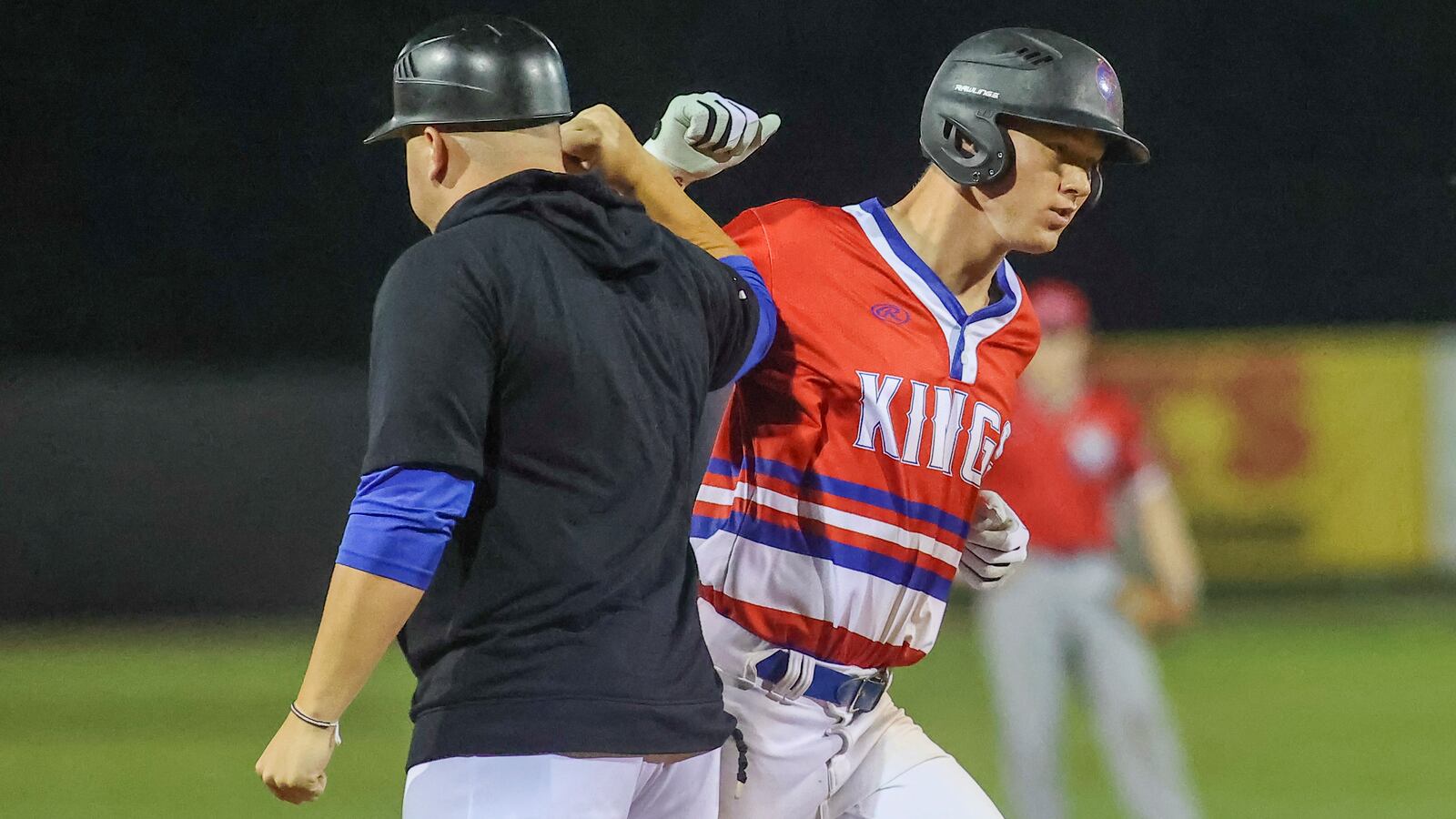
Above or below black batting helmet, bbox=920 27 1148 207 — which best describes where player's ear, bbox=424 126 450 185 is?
above

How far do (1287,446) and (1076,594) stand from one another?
591 centimetres

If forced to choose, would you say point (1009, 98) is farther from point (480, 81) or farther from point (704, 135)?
point (480, 81)

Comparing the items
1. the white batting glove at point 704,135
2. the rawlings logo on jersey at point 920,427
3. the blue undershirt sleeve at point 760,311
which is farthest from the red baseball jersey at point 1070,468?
the blue undershirt sleeve at point 760,311

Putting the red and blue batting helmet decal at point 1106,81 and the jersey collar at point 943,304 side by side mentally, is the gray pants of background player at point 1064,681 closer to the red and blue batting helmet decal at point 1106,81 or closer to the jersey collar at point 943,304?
the jersey collar at point 943,304

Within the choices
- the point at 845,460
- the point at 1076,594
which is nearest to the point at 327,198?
the point at 1076,594

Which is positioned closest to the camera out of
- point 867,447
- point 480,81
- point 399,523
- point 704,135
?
point 399,523

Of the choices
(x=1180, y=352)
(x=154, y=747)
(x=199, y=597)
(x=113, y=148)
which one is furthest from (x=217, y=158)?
(x=1180, y=352)

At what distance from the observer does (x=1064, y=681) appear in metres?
5.95

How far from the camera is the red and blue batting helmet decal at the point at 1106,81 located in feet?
10.1

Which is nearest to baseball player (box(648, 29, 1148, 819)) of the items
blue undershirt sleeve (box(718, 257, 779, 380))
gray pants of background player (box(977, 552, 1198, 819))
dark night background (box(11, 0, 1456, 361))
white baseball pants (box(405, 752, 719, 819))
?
blue undershirt sleeve (box(718, 257, 779, 380))

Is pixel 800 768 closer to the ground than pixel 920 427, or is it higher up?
closer to the ground

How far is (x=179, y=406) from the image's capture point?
1050 centimetres

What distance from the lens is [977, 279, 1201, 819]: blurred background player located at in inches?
221

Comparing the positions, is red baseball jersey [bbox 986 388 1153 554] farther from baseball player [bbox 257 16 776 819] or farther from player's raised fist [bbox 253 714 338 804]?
player's raised fist [bbox 253 714 338 804]
